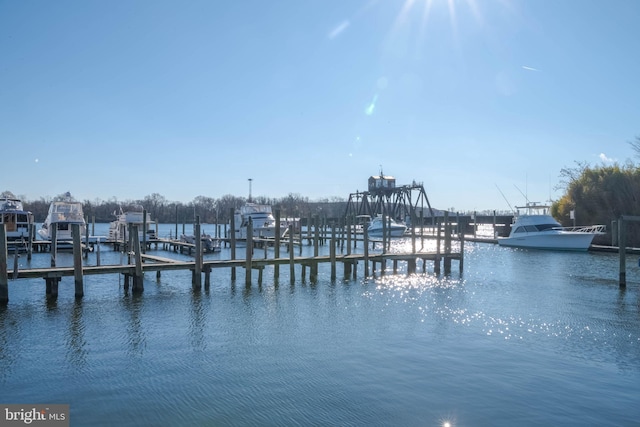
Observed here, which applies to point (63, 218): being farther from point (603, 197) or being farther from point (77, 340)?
point (603, 197)

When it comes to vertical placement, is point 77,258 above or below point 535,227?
below

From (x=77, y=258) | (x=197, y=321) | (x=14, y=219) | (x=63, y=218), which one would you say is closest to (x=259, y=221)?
(x=63, y=218)

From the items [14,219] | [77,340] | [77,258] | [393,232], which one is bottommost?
[77,340]

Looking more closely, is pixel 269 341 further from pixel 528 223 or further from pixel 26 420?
pixel 528 223

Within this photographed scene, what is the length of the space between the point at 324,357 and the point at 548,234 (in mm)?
43897

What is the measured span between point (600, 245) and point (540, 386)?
48.4 m

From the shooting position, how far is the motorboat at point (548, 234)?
1854 inches

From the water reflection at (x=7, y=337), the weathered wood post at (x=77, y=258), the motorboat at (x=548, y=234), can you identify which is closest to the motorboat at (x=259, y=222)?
the motorboat at (x=548, y=234)

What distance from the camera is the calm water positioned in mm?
9297

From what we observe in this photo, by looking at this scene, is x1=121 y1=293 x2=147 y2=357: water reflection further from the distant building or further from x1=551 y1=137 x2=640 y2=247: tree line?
the distant building

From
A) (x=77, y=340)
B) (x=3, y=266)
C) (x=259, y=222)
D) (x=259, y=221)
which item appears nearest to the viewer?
(x=77, y=340)

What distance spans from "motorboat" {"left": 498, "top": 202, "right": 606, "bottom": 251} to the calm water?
2703 centimetres

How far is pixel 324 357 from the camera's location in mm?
12523

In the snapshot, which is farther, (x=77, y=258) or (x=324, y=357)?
(x=77, y=258)
